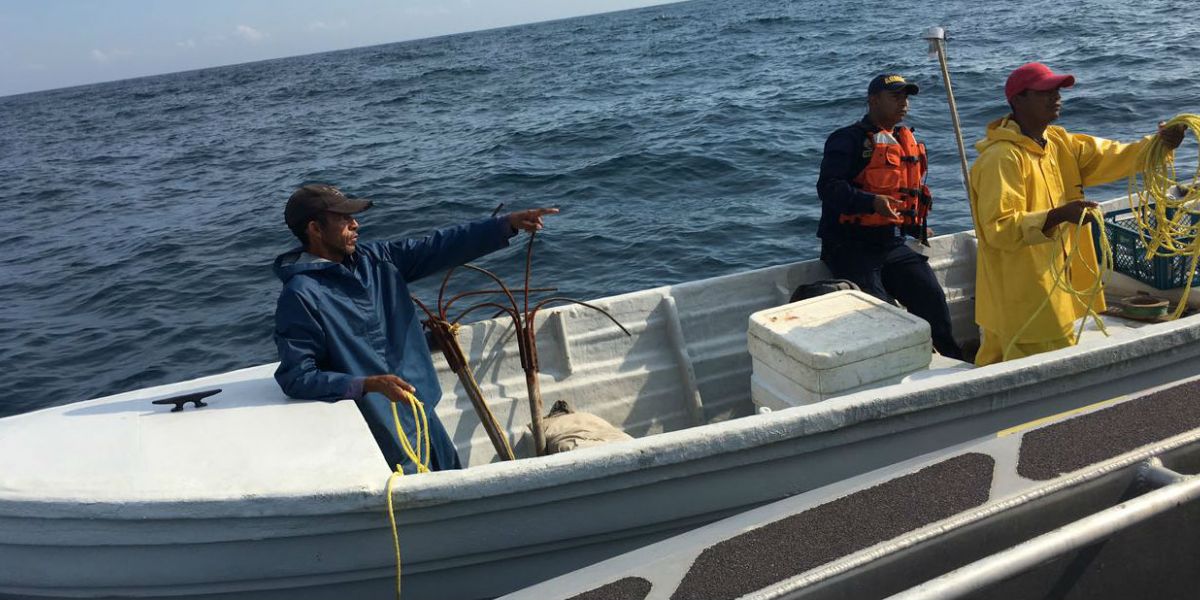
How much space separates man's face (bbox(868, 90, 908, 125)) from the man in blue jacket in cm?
181

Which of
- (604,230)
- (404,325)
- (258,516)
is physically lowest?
(604,230)

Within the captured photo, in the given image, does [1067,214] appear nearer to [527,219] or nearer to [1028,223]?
[1028,223]

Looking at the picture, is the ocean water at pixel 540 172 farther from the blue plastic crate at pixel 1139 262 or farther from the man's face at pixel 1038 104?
the man's face at pixel 1038 104

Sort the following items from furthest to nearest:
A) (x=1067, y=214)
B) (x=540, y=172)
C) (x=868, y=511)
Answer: (x=540, y=172) < (x=1067, y=214) < (x=868, y=511)

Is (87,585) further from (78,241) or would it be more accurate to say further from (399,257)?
(78,241)

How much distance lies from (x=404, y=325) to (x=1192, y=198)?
3361 millimetres

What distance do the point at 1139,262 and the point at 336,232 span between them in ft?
13.3

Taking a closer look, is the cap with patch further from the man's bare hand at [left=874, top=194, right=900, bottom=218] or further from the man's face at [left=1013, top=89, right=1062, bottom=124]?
the man's face at [left=1013, top=89, right=1062, bottom=124]

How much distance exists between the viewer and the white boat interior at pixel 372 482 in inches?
115

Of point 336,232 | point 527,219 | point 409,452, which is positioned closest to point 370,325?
point 336,232

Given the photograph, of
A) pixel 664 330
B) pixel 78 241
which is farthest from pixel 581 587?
pixel 78 241

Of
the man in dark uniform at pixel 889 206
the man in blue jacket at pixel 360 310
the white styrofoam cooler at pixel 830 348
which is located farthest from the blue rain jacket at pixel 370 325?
the man in dark uniform at pixel 889 206

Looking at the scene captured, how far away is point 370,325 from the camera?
11.7 feet

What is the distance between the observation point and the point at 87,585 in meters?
3.09
